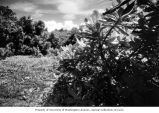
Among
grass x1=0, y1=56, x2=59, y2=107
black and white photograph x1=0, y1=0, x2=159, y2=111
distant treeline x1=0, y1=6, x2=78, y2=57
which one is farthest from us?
distant treeline x1=0, y1=6, x2=78, y2=57

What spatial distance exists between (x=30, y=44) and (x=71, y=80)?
11.4 meters

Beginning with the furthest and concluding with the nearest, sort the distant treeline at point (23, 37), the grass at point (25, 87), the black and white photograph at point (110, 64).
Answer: the distant treeline at point (23, 37) → the grass at point (25, 87) → the black and white photograph at point (110, 64)

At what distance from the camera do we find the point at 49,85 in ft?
7.98

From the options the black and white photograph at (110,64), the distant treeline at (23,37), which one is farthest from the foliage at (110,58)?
the distant treeline at (23,37)

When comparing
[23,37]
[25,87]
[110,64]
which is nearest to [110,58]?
[110,64]

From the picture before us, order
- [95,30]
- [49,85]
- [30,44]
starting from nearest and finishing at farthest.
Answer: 1. [95,30]
2. [49,85]
3. [30,44]

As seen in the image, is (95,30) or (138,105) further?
(95,30)

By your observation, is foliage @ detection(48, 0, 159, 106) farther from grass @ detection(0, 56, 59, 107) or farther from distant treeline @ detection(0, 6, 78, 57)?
distant treeline @ detection(0, 6, 78, 57)

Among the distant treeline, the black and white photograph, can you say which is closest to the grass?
the black and white photograph

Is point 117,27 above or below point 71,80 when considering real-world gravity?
above

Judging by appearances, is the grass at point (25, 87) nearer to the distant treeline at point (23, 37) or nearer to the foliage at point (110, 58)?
the foliage at point (110, 58)

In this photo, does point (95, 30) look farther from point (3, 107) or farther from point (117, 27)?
point (3, 107)

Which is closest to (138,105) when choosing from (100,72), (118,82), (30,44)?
(118,82)

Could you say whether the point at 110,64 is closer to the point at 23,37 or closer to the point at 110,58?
the point at 110,58
